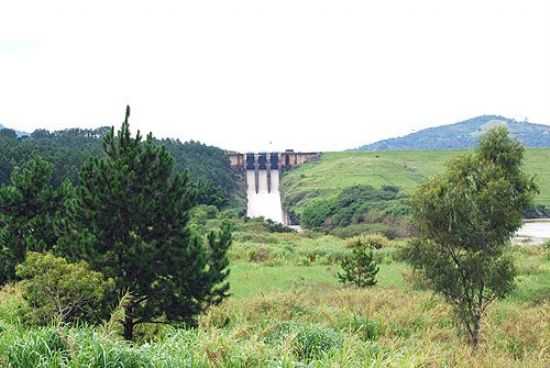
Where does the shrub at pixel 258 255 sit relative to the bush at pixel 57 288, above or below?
below

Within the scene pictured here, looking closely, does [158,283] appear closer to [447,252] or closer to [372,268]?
[447,252]

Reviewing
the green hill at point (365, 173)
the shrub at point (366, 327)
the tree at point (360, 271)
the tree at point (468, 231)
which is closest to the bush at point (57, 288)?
the shrub at point (366, 327)

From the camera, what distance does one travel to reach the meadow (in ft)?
24.9

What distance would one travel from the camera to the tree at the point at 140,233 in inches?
612

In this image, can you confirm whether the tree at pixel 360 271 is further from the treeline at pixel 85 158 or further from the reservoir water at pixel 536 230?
the reservoir water at pixel 536 230

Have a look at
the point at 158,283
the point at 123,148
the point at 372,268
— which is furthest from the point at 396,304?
the point at 123,148

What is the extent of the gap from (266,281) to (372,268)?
5203 millimetres

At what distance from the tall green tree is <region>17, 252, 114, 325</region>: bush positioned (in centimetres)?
1008

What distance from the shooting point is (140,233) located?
16.1 meters

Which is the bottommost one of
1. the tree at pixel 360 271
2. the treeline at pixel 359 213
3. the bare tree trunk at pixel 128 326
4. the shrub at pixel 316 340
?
the treeline at pixel 359 213

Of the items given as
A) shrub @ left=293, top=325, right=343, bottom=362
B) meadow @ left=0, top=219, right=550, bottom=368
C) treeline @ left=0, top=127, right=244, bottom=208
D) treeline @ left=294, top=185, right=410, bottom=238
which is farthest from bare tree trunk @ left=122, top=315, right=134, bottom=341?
treeline @ left=294, top=185, right=410, bottom=238

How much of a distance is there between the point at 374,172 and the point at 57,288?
10434 cm

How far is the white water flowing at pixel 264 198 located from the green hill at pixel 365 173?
2395 mm

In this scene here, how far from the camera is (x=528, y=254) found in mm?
41438
